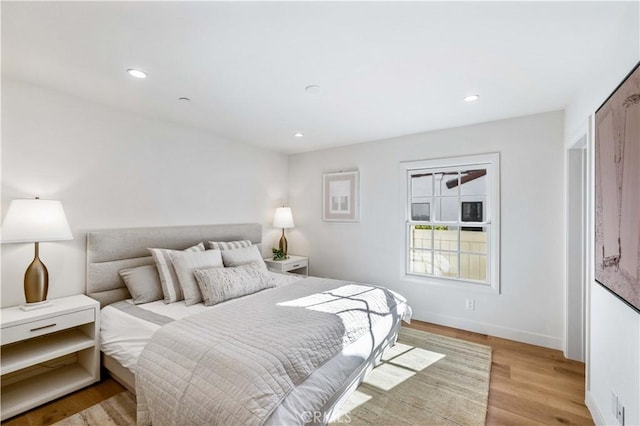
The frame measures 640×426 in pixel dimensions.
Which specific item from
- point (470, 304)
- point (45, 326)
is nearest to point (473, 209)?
point (470, 304)

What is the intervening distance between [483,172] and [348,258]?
2.08m

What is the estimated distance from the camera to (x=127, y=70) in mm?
2078

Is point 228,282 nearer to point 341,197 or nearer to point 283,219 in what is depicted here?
point 283,219

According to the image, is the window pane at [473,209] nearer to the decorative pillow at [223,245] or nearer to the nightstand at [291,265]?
the nightstand at [291,265]

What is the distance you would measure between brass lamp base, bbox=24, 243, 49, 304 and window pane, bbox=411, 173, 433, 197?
12.4 ft

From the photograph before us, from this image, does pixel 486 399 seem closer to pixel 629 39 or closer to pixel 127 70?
pixel 629 39

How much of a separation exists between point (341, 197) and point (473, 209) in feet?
5.72

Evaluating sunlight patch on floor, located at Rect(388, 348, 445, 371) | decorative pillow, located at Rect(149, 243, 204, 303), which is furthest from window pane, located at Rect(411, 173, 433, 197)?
decorative pillow, located at Rect(149, 243, 204, 303)

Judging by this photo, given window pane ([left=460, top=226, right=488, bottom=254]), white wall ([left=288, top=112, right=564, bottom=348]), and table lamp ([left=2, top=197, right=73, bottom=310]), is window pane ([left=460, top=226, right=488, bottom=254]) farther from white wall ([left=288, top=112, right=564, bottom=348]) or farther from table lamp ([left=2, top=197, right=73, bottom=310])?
Answer: table lamp ([left=2, top=197, right=73, bottom=310])

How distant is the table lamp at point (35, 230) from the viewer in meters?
2.01

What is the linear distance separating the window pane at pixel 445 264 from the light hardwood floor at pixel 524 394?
0.94 metres

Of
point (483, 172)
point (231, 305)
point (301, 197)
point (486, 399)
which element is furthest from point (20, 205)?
point (483, 172)

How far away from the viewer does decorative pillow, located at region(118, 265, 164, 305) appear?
99.7 inches

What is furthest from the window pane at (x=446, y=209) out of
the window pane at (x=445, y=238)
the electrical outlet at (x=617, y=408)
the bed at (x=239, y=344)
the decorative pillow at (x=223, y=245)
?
the decorative pillow at (x=223, y=245)
